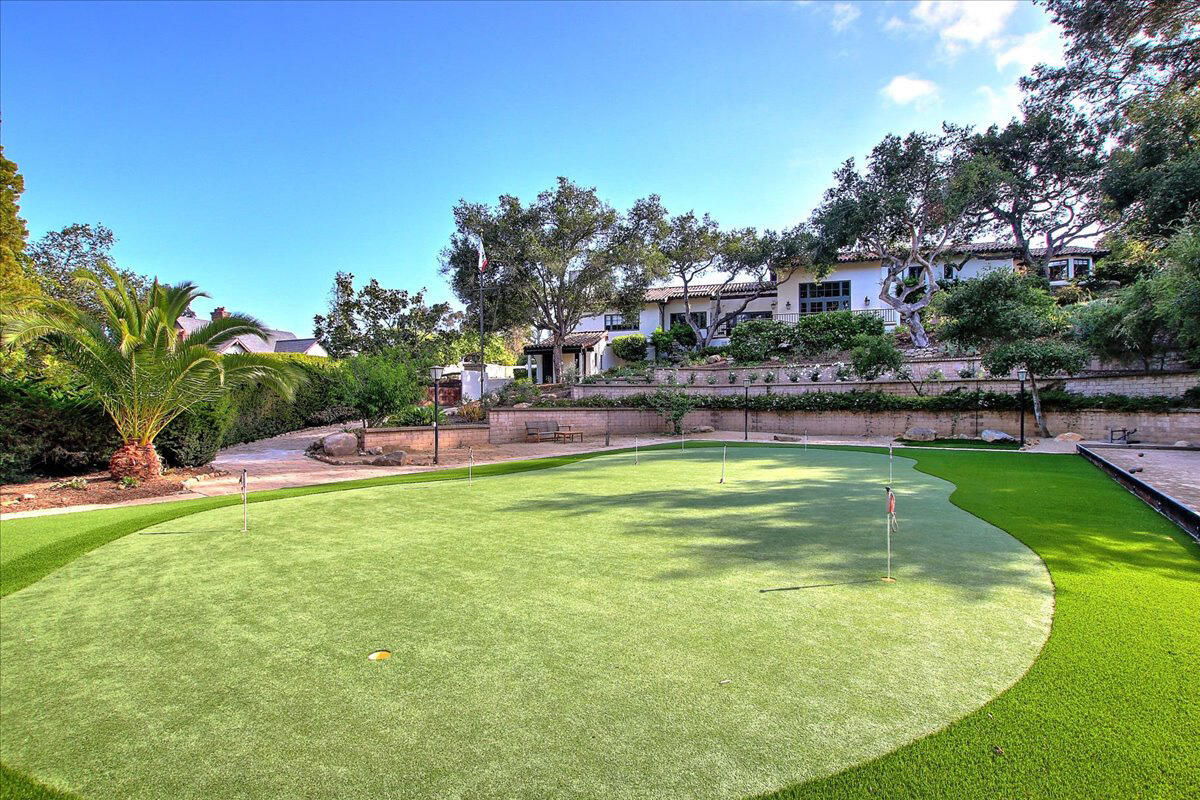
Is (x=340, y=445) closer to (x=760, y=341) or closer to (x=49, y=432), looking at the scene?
(x=49, y=432)

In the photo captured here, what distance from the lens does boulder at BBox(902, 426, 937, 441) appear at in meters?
20.3

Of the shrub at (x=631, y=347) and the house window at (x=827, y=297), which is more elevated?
the house window at (x=827, y=297)

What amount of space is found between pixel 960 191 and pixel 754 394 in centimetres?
1435

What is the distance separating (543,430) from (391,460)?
837 centimetres

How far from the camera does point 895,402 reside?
2255 cm

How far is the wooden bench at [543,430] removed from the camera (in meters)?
23.2

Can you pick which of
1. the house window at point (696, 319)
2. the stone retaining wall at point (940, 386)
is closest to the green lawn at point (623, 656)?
the stone retaining wall at point (940, 386)

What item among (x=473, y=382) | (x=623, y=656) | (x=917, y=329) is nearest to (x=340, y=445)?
(x=623, y=656)

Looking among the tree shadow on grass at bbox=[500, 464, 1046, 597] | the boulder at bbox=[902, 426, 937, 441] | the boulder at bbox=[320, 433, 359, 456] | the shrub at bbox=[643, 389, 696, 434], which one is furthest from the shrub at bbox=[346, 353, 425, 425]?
the boulder at bbox=[902, 426, 937, 441]

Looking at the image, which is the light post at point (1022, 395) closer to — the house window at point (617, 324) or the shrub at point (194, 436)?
the shrub at point (194, 436)

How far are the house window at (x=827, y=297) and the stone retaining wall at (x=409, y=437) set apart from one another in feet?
85.8

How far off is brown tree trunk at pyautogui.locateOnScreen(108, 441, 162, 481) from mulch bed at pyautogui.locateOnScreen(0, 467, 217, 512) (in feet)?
0.61

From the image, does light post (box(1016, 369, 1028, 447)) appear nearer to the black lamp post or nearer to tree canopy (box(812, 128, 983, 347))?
Result: tree canopy (box(812, 128, 983, 347))

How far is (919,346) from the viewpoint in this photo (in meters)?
27.9
